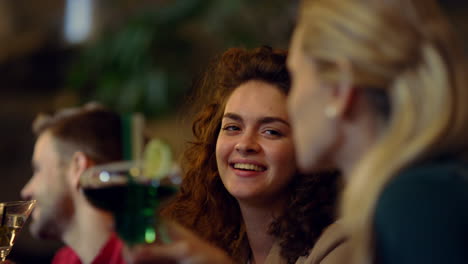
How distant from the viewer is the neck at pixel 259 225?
7.47ft

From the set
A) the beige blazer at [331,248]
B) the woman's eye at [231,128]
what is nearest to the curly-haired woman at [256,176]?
the woman's eye at [231,128]

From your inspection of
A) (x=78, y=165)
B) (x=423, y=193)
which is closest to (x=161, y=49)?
(x=78, y=165)

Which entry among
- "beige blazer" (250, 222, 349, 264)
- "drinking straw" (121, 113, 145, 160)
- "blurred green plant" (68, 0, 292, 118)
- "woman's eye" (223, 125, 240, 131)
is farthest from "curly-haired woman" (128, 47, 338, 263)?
"blurred green plant" (68, 0, 292, 118)

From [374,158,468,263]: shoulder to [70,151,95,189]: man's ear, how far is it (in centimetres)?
130

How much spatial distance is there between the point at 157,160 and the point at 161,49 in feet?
12.3

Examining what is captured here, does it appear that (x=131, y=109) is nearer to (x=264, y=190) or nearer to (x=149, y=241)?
(x=264, y=190)

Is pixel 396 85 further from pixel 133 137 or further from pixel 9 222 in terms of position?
pixel 9 222

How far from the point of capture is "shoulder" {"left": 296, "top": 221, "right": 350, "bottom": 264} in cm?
201

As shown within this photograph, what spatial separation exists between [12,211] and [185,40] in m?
3.36

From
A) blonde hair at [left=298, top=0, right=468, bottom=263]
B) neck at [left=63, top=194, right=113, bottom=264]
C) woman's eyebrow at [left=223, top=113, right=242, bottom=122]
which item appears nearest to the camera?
blonde hair at [left=298, top=0, right=468, bottom=263]

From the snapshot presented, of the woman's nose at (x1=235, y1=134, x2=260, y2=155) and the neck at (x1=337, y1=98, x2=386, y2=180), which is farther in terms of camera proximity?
the woman's nose at (x1=235, y1=134, x2=260, y2=155)

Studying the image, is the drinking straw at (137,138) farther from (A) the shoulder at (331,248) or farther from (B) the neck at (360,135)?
(A) the shoulder at (331,248)

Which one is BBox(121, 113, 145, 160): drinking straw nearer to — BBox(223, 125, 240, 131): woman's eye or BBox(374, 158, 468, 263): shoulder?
BBox(374, 158, 468, 263): shoulder

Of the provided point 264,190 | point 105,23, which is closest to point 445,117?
point 264,190
